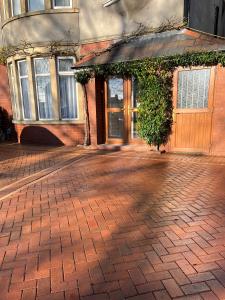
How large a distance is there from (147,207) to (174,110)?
161 inches

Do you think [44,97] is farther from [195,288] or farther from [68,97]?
[195,288]

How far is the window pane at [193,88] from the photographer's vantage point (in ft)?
22.8

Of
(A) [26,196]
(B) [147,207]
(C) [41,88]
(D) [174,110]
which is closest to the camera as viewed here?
(B) [147,207]

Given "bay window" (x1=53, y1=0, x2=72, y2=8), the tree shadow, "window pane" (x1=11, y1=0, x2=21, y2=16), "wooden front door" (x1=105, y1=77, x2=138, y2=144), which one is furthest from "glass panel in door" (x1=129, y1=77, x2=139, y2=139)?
"window pane" (x1=11, y1=0, x2=21, y2=16)

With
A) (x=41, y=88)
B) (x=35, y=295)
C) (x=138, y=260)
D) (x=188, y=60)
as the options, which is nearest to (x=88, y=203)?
(x=138, y=260)

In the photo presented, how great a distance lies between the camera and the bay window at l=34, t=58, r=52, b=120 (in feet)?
30.5

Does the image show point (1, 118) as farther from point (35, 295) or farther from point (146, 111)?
point (35, 295)

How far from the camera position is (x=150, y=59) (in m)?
7.00

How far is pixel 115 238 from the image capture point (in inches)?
127

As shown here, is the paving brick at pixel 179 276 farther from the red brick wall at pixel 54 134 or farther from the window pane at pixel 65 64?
the window pane at pixel 65 64

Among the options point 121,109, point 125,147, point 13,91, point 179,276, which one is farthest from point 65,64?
point 179,276

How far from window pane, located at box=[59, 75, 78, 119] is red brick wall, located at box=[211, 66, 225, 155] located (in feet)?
A: 15.6

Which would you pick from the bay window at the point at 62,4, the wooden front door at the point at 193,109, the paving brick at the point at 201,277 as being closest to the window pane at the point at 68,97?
the bay window at the point at 62,4

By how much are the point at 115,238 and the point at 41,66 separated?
304 inches
